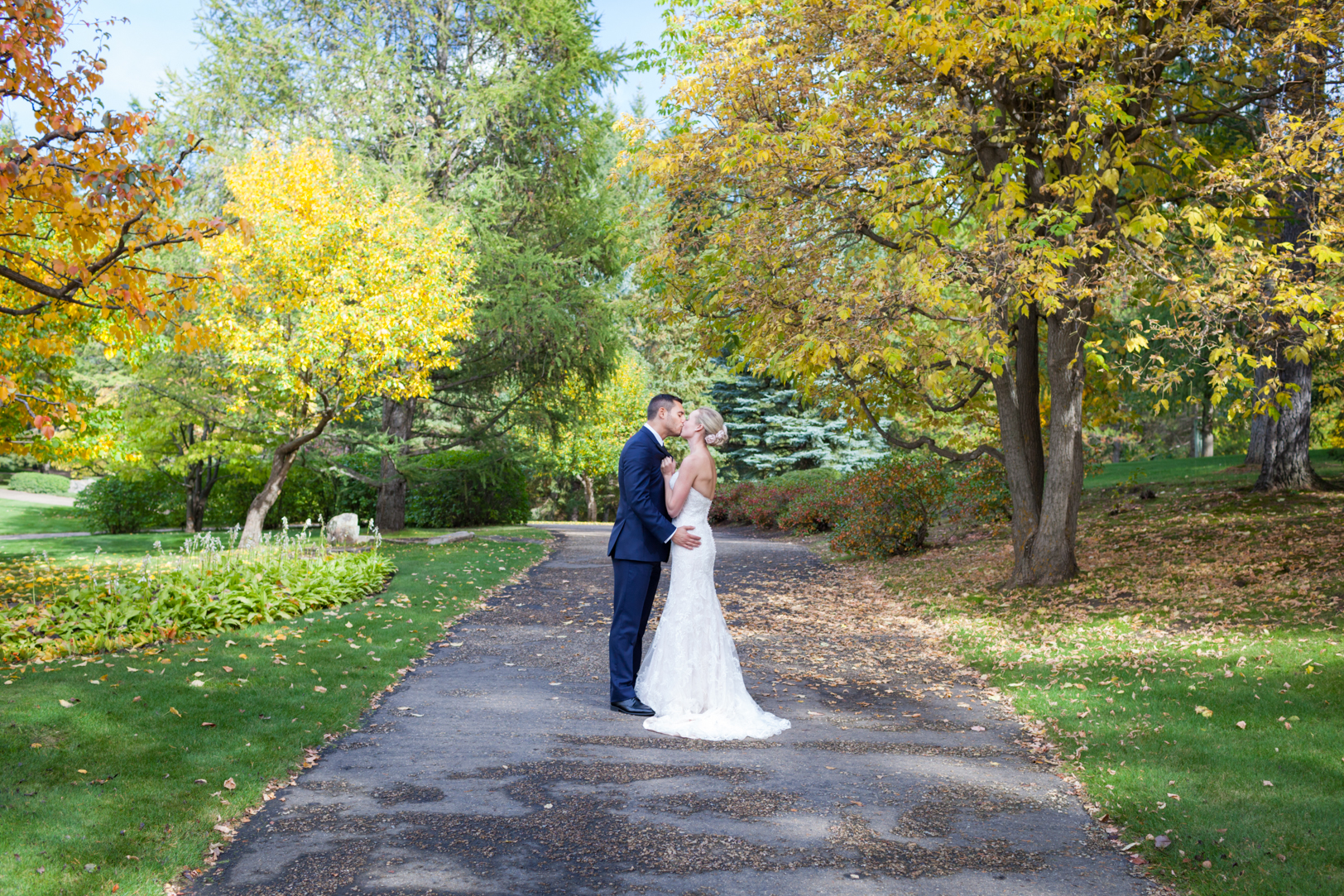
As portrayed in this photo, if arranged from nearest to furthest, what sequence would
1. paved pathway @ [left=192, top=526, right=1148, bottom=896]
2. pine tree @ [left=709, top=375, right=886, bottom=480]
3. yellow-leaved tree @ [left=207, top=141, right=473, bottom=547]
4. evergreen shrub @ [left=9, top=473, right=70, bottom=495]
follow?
paved pathway @ [left=192, top=526, right=1148, bottom=896], yellow-leaved tree @ [left=207, top=141, right=473, bottom=547], pine tree @ [left=709, top=375, right=886, bottom=480], evergreen shrub @ [left=9, top=473, right=70, bottom=495]

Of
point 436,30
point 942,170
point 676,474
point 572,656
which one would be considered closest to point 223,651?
point 572,656

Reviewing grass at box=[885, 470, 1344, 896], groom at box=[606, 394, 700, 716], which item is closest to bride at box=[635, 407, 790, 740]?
groom at box=[606, 394, 700, 716]

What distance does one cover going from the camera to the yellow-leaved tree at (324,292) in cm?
1374

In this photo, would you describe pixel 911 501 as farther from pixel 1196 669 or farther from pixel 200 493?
pixel 200 493

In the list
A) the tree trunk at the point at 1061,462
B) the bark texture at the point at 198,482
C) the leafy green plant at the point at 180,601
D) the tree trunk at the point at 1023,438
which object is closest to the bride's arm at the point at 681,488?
the leafy green plant at the point at 180,601

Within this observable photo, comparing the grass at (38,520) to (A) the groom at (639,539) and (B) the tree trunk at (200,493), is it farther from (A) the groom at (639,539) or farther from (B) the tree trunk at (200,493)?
(A) the groom at (639,539)

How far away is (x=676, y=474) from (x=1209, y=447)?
3732 cm

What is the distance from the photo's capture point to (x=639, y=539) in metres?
6.51

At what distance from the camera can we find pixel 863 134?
10.4 metres

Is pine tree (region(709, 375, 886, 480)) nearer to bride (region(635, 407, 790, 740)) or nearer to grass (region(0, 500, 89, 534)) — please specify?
grass (region(0, 500, 89, 534))

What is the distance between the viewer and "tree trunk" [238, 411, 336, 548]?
49.1ft

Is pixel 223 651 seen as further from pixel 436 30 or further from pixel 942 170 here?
pixel 436 30

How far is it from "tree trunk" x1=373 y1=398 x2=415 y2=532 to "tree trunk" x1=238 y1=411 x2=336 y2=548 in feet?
19.1

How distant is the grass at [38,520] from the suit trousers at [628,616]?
79.0 ft
